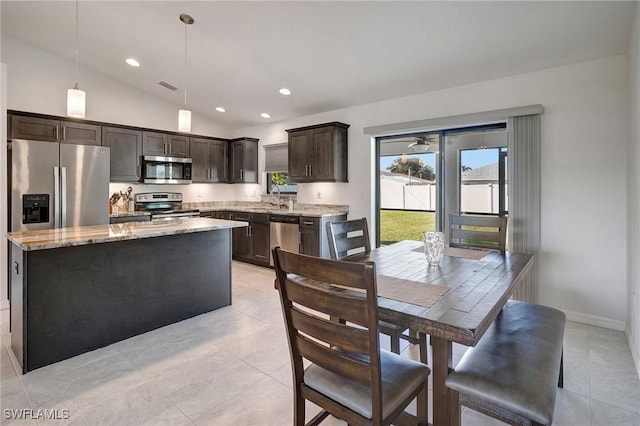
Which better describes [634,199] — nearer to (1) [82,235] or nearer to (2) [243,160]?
(1) [82,235]

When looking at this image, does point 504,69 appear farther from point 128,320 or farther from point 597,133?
point 128,320

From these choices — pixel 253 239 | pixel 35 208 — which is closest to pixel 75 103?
pixel 35 208

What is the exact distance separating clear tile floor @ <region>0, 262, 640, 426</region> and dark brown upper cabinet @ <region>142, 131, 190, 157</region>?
3.15 metres

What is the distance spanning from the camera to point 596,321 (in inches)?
120

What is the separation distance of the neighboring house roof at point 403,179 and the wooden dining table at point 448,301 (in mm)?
2249

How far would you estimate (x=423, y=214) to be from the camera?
14.5 feet

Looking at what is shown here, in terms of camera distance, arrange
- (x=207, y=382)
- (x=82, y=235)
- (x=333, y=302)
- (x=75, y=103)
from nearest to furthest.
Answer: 1. (x=333, y=302)
2. (x=207, y=382)
3. (x=82, y=235)
4. (x=75, y=103)

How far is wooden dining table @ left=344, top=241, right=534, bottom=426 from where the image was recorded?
120 cm

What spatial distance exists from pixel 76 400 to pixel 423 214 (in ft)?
13.1

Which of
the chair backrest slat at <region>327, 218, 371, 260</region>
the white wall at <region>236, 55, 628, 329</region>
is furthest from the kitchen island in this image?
the white wall at <region>236, 55, 628, 329</region>

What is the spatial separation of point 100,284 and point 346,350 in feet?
7.70

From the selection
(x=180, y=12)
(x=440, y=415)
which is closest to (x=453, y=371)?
(x=440, y=415)

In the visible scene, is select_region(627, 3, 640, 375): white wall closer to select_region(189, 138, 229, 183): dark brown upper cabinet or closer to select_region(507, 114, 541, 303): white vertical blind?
select_region(507, 114, 541, 303): white vertical blind

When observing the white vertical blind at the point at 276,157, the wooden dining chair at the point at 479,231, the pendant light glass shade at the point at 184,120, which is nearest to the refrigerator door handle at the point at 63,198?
the pendant light glass shade at the point at 184,120
